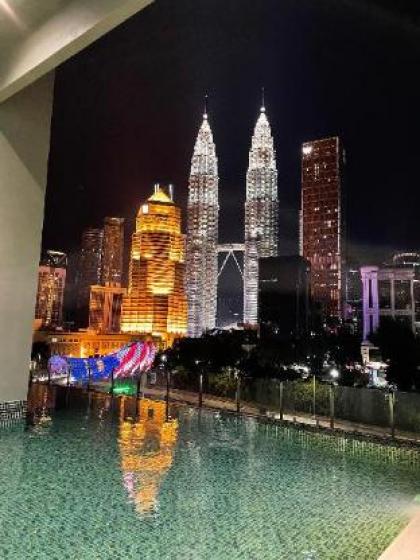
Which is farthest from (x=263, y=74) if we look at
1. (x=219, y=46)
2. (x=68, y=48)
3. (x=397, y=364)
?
(x=68, y=48)

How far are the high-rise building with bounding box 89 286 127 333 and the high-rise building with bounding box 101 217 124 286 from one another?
13.8 metres

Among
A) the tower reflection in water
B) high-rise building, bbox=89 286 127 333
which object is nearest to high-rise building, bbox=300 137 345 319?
high-rise building, bbox=89 286 127 333

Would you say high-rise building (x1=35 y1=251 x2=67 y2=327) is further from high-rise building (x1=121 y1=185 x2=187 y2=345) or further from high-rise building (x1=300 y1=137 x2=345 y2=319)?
high-rise building (x1=300 y1=137 x2=345 y2=319)

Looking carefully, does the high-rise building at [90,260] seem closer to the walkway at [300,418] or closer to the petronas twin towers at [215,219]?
the petronas twin towers at [215,219]

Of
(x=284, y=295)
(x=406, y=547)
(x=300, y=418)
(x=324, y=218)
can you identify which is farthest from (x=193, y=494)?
(x=324, y=218)

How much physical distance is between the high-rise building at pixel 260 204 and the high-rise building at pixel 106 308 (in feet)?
74.7

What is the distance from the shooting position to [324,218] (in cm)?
9519

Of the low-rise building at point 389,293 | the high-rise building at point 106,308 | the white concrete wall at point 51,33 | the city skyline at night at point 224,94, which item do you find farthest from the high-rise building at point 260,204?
the white concrete wall at point 51,33

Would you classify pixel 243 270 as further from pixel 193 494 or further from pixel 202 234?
pixel 193 494

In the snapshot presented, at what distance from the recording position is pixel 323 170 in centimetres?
10006

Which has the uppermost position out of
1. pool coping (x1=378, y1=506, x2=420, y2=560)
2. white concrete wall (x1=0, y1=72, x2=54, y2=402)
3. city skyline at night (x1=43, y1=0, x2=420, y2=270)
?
city skyline at night (x1=43, y1=0, x2=420, y2=270)

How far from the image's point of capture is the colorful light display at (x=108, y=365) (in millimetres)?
11641

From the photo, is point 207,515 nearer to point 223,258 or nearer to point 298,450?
point 298,450

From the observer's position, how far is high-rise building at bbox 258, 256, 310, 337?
5978 centimetres
